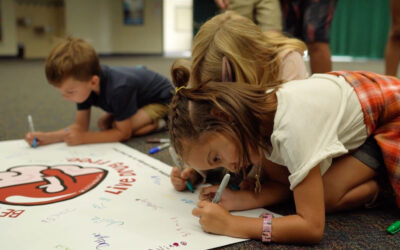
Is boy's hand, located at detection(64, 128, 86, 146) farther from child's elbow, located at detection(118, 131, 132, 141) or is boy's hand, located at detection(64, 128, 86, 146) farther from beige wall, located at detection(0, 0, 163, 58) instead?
beige wall, located at detection(0, 0, 163, 58)

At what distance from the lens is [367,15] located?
20.0ft

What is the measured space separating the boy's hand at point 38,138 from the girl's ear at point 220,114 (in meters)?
0.76

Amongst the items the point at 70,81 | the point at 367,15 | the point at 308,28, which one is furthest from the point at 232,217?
the point at 367,15

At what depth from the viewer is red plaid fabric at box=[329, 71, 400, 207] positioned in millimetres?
759

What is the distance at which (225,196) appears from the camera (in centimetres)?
79

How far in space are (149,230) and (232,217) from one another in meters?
0.14

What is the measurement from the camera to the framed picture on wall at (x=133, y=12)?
6.76 m

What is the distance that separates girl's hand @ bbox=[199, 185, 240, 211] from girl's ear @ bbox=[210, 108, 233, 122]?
0.20m

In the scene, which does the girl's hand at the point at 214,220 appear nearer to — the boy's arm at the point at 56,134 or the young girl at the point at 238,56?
the young girl at the point at 238,56

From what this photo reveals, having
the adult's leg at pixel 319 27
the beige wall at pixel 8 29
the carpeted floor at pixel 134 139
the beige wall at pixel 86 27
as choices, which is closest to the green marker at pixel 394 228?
the carpeted floor at pixel 134 139

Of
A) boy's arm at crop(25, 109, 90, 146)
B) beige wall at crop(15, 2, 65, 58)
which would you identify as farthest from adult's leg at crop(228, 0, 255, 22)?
beige wall at crop(15, 2, 65, 58)
